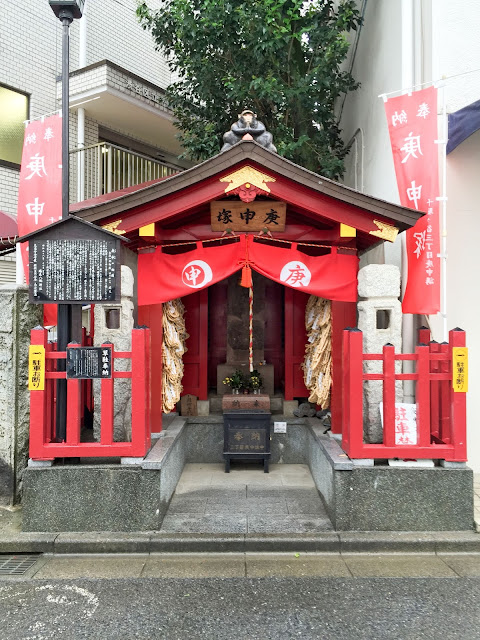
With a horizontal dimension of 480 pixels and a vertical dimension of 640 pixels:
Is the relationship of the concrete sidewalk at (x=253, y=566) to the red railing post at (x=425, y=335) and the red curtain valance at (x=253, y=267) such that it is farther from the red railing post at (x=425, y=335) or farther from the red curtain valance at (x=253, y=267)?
the red curtain valance at (x=253, y=267)

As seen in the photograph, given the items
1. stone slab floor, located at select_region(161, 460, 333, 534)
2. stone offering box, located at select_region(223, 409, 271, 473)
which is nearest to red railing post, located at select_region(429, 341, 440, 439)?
stone slab floor, located at select_region(161, 460, 333, 534)

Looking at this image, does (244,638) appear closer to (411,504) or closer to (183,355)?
(411,504)

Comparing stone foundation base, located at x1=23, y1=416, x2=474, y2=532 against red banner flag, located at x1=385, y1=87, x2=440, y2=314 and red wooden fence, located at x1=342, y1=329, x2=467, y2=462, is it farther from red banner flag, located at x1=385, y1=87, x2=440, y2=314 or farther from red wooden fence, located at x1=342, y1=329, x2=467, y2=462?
red banner flag, located at x1=385, y1=87, x2=440, y2=314

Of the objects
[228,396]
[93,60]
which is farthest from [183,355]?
[93,60]

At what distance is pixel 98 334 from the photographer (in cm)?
639

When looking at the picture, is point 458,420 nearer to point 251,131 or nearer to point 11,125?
point 251,131

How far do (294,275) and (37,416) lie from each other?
409cm

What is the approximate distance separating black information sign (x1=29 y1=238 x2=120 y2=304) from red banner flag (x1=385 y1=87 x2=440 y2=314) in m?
4.56

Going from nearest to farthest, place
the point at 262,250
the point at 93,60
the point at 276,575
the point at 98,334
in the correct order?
the point at 276,575 < the point at 98,334 < the point at 262,250 < the point at 93,60

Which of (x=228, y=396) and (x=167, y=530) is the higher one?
(x=228, y=396)

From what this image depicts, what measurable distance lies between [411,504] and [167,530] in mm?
3105

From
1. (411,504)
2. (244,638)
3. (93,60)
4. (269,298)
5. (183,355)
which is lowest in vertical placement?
(244,638)

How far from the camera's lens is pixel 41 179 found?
884 centimetres

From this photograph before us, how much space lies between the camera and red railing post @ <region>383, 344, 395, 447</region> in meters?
5.63
